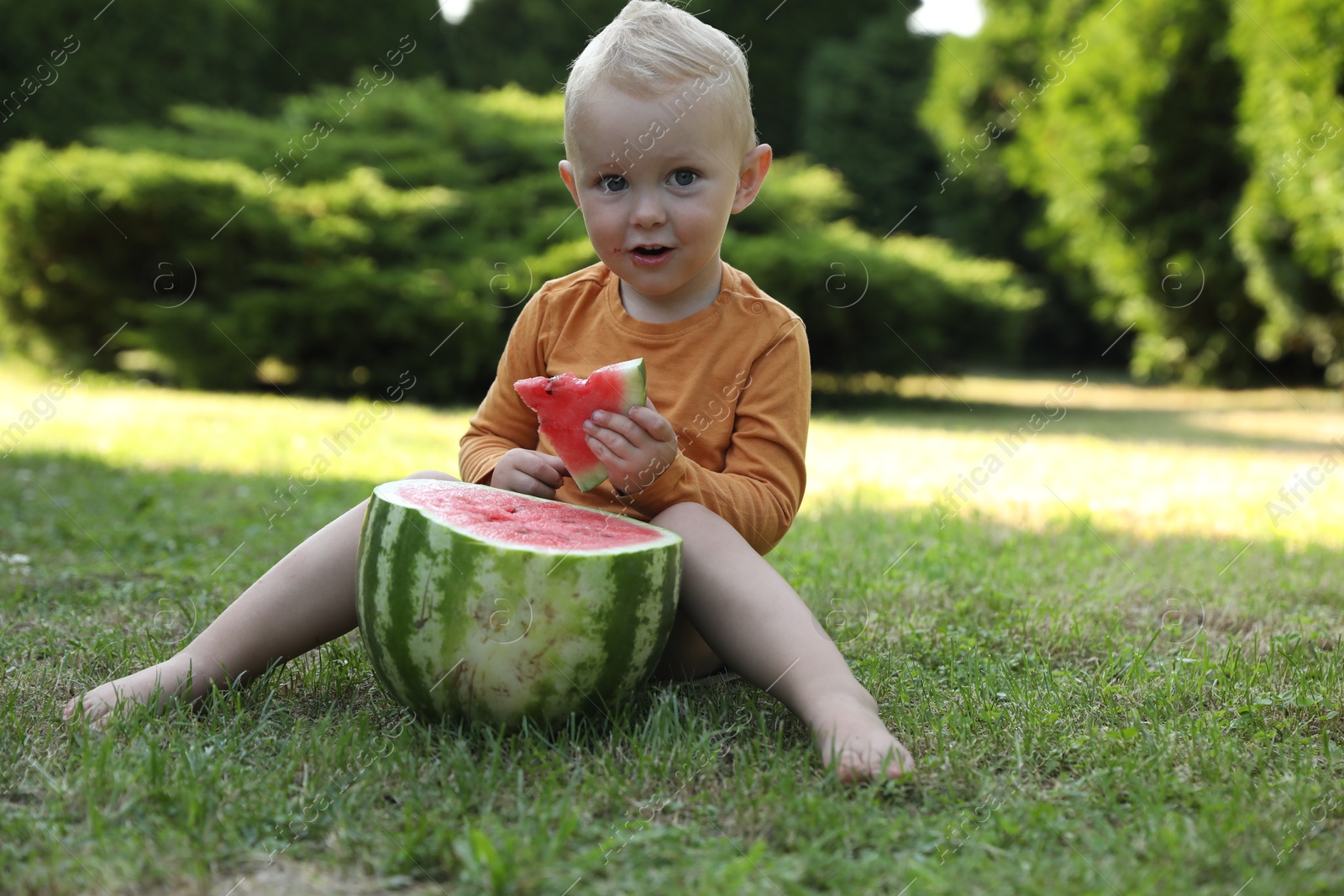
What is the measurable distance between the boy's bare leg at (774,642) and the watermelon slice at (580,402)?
0.67 feet

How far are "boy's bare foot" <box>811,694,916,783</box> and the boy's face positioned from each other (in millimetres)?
950

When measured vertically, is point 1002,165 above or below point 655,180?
above

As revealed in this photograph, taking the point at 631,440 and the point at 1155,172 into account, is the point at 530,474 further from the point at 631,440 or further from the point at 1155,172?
the point at 1155,172

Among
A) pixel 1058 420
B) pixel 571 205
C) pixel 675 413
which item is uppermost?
pixel 571 205

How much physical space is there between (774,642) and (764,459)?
473mm

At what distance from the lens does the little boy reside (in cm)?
207

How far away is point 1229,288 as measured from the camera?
40.3 ft

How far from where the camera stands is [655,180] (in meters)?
2.23

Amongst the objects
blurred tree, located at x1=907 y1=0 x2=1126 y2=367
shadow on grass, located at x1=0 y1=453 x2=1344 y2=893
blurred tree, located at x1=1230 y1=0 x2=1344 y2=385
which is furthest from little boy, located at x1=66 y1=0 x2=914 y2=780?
blurred tree, located at x1=907 y1=0 x2=1126 y2=367

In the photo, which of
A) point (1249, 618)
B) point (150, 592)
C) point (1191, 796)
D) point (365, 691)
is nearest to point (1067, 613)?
point (1249, 618)

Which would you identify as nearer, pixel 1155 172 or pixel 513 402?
pixel 513 402

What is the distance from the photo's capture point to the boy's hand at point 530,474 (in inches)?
91.6

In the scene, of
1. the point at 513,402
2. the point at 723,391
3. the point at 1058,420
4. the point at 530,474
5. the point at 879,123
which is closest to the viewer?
the point at 530,474

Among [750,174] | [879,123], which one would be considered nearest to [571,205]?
[879,123]
